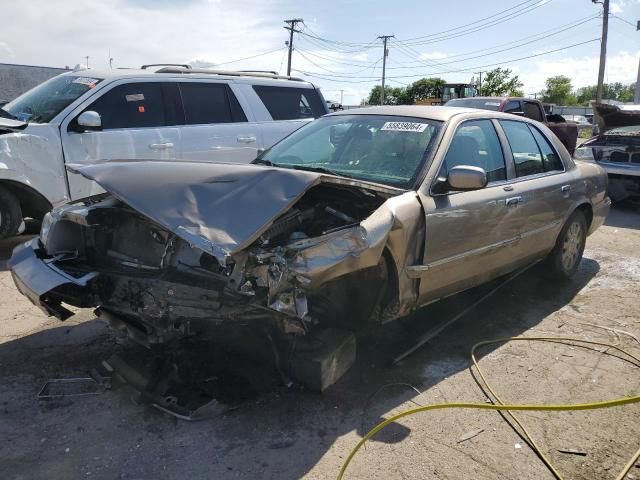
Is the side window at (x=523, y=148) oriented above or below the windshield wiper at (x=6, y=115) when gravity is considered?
below

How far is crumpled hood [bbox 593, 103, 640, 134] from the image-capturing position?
31.8 feet

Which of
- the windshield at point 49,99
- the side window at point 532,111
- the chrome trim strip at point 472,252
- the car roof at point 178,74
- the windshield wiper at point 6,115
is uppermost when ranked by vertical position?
the car roof at point 178,74

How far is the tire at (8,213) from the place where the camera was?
590 cm

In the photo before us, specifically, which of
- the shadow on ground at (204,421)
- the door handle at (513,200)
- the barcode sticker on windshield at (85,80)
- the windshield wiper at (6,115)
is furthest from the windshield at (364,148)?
the windshield wiper at (6,115)

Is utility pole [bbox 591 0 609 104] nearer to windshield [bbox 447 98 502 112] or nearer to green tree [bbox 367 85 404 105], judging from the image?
windshield [bbox 447 98 502 112]

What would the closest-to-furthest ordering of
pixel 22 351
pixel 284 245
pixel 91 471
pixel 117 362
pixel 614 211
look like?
pixel 91 471 < pixel 284 245 < pixel 117 362 < pixel 22 351 < pixel 614 211

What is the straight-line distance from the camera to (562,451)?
300 cm

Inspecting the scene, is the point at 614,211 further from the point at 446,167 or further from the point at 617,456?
the point at 617,456

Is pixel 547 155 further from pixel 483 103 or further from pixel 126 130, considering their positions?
pixel 483 103

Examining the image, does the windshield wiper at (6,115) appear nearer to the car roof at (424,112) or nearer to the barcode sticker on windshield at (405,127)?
the car roof at (424,112)

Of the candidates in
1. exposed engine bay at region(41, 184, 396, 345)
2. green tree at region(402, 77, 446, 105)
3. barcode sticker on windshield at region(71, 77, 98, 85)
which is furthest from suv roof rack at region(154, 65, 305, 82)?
green tree at region(402, 77, 446, 105)

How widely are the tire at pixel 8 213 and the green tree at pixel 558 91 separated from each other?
78103mm

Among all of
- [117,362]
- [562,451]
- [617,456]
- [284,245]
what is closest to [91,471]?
[117,362]

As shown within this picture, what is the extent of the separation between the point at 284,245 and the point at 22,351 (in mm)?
2257
